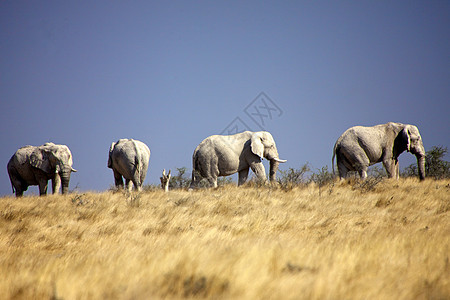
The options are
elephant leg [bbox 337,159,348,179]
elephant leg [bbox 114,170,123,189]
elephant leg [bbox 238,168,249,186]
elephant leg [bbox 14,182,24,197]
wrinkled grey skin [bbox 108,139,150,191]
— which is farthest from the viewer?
elephant leg [bbox 14,182,24,197]

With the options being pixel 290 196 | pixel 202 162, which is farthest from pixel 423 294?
pixel 202 162

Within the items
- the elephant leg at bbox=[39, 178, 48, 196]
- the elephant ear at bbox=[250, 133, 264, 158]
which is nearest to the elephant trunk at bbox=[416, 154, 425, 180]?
the elephant ear at bbox=[250, 133, 264, 158]

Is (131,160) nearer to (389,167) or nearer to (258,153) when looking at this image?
(258,153)

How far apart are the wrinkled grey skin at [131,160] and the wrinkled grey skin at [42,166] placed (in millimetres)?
2239

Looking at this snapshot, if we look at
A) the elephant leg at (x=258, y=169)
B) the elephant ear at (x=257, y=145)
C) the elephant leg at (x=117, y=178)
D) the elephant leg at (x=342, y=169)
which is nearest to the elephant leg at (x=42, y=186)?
the elephant leg at (x=117, y=178)

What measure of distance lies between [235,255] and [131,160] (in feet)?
35.0

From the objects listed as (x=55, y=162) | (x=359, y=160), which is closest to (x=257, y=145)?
(x=359, y=160)

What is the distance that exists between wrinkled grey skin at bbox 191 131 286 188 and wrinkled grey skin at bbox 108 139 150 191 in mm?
1971

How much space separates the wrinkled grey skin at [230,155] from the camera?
44.2ft

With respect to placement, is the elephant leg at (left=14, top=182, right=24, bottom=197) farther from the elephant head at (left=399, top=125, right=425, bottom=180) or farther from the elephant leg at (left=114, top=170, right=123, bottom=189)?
the elephant head at (left=399, top=125, right=425, bottom=180)

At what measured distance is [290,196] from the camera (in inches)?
385

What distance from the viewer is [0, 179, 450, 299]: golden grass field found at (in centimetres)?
297

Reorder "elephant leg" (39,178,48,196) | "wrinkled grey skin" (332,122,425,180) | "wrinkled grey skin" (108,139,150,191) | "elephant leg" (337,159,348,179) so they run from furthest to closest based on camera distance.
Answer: "elephant leg" (39,178,48,196), "elephant leg" (337,159,348,179), "wrinkled grey skin" (108,139,150,191), "wrinkled grey skin" (332,122,425,180)

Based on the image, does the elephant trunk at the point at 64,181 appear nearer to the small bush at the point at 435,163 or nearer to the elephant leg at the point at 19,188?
the elephant leg at the point at 19,188
